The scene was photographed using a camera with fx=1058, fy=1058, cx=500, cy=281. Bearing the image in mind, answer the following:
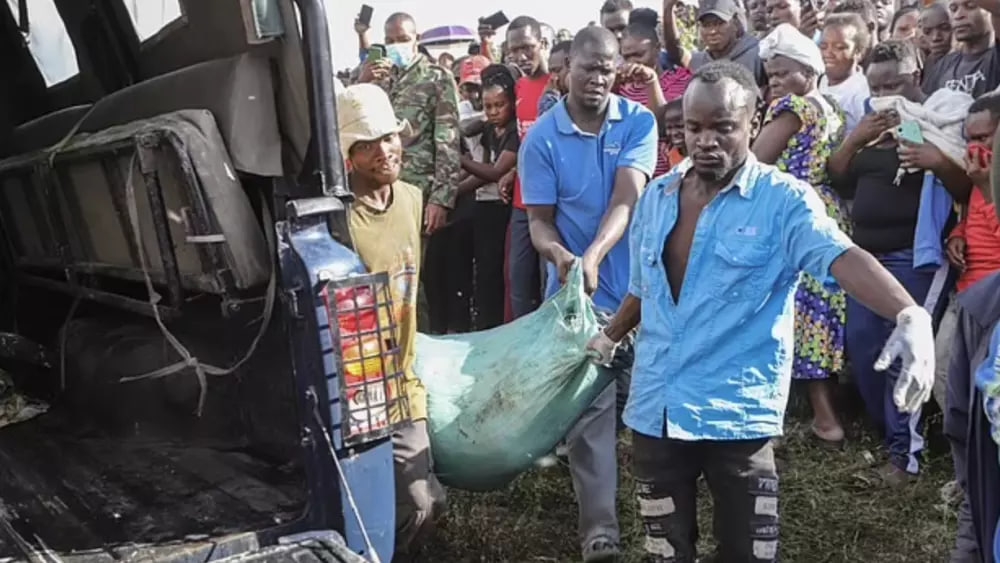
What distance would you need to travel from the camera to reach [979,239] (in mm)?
4113

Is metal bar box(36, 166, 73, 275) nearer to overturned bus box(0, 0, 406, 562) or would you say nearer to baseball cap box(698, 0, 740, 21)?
overturned bus box(0, 0, 406, 562)

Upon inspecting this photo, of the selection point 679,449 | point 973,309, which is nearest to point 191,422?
point 679,449

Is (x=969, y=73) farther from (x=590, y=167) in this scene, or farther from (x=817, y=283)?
(x=590, y=167)

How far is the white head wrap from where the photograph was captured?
15.4 feet

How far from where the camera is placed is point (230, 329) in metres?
3.20

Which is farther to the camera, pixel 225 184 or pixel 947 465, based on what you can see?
pixel 947 465

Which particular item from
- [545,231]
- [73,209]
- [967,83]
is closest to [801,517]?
[545,231]

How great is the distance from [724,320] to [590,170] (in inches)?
51.4

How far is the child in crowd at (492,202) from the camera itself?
6.20 metres

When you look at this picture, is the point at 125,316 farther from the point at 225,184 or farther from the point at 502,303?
the point at 502,303

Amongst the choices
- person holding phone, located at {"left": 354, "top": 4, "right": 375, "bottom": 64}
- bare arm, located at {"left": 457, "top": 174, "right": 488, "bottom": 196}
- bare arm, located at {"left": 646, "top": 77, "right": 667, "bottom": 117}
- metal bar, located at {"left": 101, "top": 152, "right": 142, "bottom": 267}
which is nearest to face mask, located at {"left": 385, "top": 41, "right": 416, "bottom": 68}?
bare arm, located at {"left": 457, "top": 174, "right": 488, "bottom": 196}

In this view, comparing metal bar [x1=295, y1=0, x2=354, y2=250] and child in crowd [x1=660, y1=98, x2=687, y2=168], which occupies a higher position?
→ metal bar [x1=295, y1=0, x2=354, y2=250]

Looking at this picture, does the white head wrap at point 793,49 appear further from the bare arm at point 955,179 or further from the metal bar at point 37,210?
the metal bar at point 37,210

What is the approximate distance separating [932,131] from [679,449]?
2067mm
